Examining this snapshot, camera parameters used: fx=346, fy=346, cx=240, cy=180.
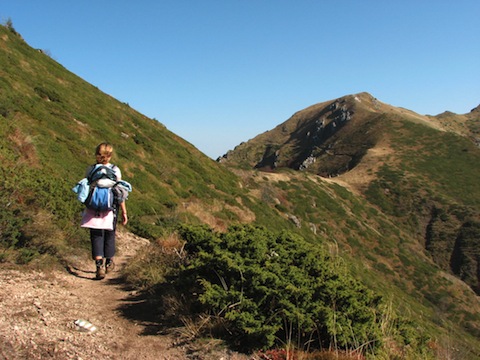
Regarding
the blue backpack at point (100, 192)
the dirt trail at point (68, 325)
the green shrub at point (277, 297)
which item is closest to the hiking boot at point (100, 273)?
the dirt trail at point (68, 325)

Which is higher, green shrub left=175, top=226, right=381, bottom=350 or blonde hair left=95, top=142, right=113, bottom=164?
blonde hair left=95, top=142, right=113, bottom=164

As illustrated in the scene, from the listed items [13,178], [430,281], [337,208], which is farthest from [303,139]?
[13,178]

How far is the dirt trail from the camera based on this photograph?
396 centimetres

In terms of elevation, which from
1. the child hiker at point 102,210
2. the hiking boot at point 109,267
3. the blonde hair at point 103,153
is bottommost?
the hiking boot at point 109,267

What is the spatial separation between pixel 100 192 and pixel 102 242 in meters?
1.06

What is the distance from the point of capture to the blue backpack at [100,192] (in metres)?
6.57

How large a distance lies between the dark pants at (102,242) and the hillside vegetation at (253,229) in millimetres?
616

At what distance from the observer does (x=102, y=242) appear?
272 inches

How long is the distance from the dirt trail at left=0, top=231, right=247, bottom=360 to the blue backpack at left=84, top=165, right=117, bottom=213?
1464 millimetres

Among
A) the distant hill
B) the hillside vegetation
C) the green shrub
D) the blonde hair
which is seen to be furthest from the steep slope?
the green shrub

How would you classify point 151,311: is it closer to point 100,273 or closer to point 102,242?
point 100,273

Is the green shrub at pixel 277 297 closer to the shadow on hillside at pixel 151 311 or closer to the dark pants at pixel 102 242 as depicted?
the shadow on hillside at pixel 151 311

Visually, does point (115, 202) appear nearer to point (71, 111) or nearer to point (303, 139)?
point (71, 111)

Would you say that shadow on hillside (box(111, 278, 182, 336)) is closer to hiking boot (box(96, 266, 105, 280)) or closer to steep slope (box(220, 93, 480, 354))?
hiking boot (box(96, 266, 105, 280))
